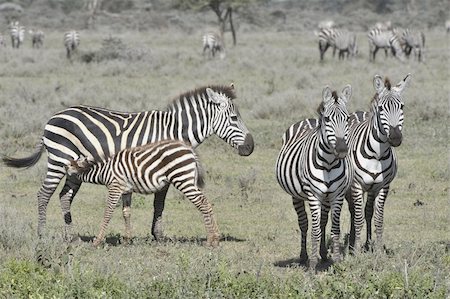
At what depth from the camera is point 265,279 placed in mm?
6582

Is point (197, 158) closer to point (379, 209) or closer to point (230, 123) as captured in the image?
point (230, 123)

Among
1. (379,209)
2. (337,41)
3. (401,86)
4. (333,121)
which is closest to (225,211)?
(379,209)

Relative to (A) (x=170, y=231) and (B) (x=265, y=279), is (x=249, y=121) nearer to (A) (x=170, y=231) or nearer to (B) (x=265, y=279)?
(A) (x=170, y=231)

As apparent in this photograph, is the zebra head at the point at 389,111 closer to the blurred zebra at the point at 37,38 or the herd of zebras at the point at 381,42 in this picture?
the herd of zebras at the point at 381,42

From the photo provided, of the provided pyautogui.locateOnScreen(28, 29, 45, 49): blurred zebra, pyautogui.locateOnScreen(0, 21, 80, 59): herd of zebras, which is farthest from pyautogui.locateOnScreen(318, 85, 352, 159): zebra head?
pyautogui.locateOnScreen(28, 29, 45, 49): blurred zebra

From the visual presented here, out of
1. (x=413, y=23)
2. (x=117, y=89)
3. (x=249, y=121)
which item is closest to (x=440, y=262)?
(x=249, y=121)

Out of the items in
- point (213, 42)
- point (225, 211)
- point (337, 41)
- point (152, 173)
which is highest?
point (337, 41)

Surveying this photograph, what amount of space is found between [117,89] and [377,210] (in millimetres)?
14750

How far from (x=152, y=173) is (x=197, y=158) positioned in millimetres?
511

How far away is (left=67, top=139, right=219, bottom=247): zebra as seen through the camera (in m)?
8.69

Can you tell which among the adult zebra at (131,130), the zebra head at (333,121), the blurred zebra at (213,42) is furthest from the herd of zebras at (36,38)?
the zebra head at (333,121)

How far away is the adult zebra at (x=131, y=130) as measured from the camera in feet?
30.0

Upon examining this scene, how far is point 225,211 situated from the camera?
36.7 ft

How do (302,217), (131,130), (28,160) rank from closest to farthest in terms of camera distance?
1. (302,217)
2. (131,130)
3. (28,160)
